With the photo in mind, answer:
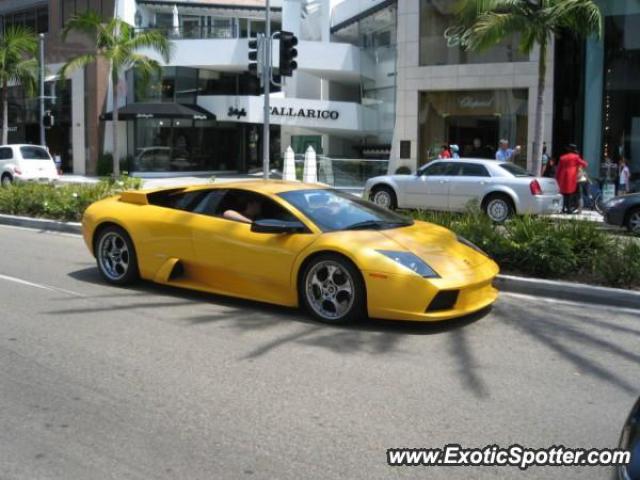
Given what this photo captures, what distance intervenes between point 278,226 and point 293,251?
311 mm

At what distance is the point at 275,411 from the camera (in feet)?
15.6

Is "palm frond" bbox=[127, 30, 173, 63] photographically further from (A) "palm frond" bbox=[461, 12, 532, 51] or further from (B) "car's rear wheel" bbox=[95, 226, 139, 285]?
(B) "car's rear wheel" bbox=[95, 226, 139, 285]

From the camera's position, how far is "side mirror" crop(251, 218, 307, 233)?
7148mm

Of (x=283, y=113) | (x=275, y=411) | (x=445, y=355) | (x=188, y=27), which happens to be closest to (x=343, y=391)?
(x=275, y=411)

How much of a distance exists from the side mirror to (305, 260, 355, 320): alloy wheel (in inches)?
18.2

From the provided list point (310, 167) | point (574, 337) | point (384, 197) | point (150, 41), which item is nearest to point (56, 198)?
point (384, 197)

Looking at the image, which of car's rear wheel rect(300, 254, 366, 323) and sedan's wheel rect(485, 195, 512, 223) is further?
sedan's wheel rect(485, 195, 512, 223)

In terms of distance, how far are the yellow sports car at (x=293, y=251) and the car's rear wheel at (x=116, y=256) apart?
14 millimetres

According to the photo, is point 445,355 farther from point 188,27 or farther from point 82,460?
point 188,27

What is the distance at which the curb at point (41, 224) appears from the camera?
13672 mm

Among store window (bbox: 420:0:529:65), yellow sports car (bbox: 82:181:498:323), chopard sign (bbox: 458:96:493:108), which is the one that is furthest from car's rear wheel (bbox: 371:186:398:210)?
yellow sports car (bbox: 82:181:498:323)

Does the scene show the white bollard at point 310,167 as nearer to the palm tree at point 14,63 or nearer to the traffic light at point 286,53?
the traffic light at point 286,53

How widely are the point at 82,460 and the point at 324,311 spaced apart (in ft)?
10.6

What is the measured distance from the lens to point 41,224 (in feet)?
47.2
